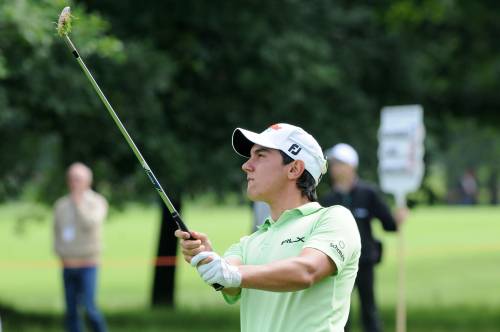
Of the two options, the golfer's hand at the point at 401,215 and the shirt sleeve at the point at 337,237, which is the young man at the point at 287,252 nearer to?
the shirt sleeve at the point at 337,237

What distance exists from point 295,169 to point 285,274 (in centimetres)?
54

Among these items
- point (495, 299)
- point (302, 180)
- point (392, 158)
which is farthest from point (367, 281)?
point (495, 299)

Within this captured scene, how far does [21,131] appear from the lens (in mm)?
16406

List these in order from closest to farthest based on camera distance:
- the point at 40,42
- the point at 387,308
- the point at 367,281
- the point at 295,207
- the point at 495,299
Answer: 1. the point at 295,207
2. the point at 367,281
3. the point at 40,42
4. the point at 387,308
5. the point at 495,299

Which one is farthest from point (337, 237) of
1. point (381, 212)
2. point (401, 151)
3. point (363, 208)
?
point (401, 151)

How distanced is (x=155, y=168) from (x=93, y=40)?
11.6ft

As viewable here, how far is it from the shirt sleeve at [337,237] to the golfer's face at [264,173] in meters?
0.22

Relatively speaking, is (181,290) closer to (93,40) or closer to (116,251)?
(116,251)

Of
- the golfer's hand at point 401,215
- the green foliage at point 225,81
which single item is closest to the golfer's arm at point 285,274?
the golfer's hand at point 401,215

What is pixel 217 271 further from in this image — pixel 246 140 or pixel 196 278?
pixel 196 278

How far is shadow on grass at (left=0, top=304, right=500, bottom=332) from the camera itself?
56.0 ft

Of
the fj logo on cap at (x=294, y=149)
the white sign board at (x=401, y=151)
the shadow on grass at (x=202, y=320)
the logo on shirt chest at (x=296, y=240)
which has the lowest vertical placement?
the logo on shirt chest at (x=296, y=240)

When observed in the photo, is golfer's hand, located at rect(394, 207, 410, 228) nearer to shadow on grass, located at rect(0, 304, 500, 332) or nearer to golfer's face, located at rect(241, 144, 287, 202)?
shadow on grass, located at rect(0, 304, 500, 332)

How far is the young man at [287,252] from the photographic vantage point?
13.9 feet
